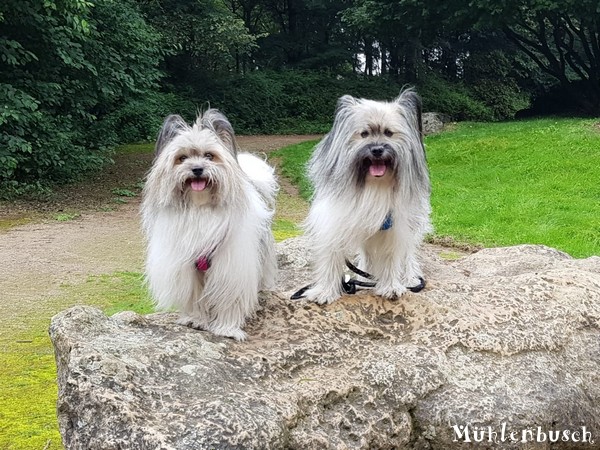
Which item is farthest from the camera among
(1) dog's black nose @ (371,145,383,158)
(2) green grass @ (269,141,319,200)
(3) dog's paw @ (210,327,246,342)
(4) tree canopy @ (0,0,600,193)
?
(2) green grass @ (269,141,319,200)

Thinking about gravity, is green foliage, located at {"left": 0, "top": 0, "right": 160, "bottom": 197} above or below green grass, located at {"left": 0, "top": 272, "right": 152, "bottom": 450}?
above

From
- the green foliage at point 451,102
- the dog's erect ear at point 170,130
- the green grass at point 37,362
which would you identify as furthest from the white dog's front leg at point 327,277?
the green foliage at point 451,102

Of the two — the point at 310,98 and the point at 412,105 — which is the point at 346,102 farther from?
the point at 310,98

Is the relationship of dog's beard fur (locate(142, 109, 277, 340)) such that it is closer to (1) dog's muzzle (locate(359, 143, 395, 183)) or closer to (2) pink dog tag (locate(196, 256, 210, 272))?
(2) pink dog tag (locate(196, 256, 210, 272))

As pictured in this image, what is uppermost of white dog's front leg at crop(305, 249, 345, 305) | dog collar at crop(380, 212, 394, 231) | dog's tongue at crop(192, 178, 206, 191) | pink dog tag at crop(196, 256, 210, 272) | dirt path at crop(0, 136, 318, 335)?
dog's tongue at crop(192, 178, 206, 191)

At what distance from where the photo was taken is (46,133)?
44.2ft

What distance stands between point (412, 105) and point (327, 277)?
123 centimetres

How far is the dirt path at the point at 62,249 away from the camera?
7.26 meters

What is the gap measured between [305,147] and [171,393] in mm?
18374

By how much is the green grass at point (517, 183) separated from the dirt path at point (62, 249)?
3809 mm

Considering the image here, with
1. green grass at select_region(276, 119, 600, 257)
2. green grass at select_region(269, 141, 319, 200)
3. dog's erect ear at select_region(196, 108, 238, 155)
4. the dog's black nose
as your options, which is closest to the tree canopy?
dog's erect ear at select_region(196, 108, 238, 155)

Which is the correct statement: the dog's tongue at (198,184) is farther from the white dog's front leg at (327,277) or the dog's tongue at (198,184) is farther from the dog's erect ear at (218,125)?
the white dog's front leg at (327,277)

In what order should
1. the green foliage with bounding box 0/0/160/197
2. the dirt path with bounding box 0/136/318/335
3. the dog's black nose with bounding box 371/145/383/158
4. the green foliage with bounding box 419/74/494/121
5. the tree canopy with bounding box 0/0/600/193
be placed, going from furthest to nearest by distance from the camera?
the green foliage with bounding box 419/74/494/121
the tree canopy with bounding box 0/0/600/193
the green foliage with bounding box 0/0/160/197
the dirt path with bounding box 0/136/318/335
the dog's black nose with bounding box 371/145/383/158

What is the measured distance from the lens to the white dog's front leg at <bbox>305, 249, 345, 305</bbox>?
434cm
